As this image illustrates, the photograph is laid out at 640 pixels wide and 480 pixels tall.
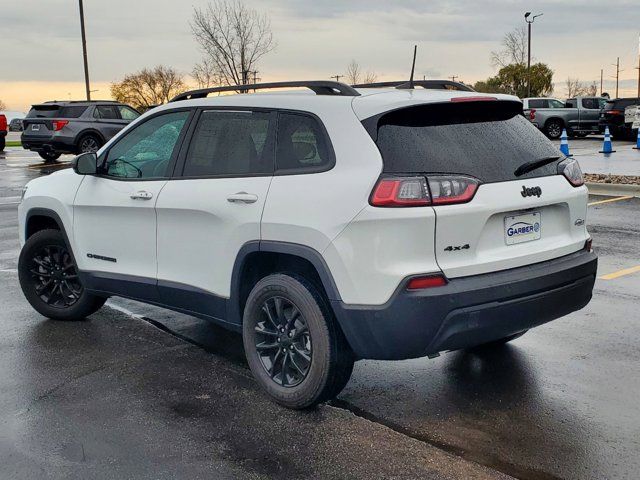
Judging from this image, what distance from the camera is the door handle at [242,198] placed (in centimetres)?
434

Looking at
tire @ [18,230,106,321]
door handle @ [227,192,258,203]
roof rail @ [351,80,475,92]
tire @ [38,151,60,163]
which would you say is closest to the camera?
door handle @ [227,192,258,203]

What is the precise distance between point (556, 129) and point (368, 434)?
32.6m

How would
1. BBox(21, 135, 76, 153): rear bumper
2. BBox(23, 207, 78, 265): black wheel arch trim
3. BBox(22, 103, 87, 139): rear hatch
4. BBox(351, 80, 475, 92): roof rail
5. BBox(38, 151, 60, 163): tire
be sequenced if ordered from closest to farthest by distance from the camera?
BBox(351, 80, 475, 92): roof rail → BBox(23, 207, 78, 265): black wheel arch trim → BBox(21, 135, 76, 153): rear bumper → BBox(22, 103, 87, 139): rear hatch → BBox(38, 151, 60, 163): tire

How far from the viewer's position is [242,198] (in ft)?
14.4

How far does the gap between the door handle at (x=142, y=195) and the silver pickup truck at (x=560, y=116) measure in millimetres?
30470

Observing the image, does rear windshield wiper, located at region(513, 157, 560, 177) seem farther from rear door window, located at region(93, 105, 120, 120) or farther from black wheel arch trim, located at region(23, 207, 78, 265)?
rear door window, located at region(93, 105, 120, 120)

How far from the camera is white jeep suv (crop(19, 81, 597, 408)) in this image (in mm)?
3766

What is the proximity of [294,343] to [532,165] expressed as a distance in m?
1.64

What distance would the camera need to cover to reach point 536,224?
4.18 m

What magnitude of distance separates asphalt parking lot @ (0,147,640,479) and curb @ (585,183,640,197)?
28.5ft

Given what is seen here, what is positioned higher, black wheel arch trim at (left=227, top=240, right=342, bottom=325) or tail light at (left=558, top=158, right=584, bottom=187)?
tail light at (left=558, top=158, right=584, bottom=187)

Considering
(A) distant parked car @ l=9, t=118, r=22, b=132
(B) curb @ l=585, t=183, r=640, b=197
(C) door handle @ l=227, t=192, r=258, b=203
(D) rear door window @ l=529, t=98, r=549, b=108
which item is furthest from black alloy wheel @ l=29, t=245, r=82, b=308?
(A) distant parked car @ l=9, t=118, r=22, b=132

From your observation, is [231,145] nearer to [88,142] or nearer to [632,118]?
[88,142]

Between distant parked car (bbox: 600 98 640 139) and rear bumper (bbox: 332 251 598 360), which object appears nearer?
rear bumper (bbox: 332 251 598 360)
